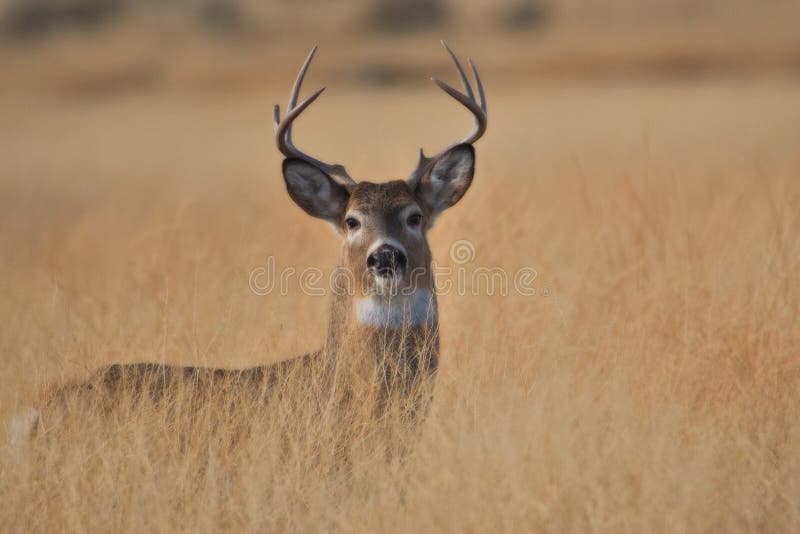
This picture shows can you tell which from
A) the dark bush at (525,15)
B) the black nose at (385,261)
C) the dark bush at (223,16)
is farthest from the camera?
the dark bush at (223,16)

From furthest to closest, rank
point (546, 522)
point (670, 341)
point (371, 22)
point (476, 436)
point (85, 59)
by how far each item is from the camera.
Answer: point (371, 22), point (85, 59), point (670, 341), point (476, 436), point (546, 522)

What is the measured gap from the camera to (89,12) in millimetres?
36906

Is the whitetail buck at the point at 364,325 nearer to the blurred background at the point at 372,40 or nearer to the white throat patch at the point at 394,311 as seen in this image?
the white throat patch at the point at 394,311

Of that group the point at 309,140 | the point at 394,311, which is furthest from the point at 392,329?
the point at 309,140

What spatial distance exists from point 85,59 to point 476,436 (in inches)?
1120

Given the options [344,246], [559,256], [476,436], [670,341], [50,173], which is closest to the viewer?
[476,436]

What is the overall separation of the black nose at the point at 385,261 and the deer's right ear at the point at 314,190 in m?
0.66

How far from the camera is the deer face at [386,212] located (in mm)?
5090

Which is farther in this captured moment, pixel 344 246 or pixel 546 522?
pixel 344 246

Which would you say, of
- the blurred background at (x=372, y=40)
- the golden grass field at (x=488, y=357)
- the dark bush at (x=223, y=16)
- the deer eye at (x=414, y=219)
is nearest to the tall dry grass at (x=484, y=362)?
the golden grass field at (x=488, y=357)

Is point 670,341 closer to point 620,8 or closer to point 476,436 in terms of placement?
point 476,436

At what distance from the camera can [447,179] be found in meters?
5.75

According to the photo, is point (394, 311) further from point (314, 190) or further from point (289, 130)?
point (289, 130)

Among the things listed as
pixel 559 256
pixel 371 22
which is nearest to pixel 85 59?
pixel 371 22
